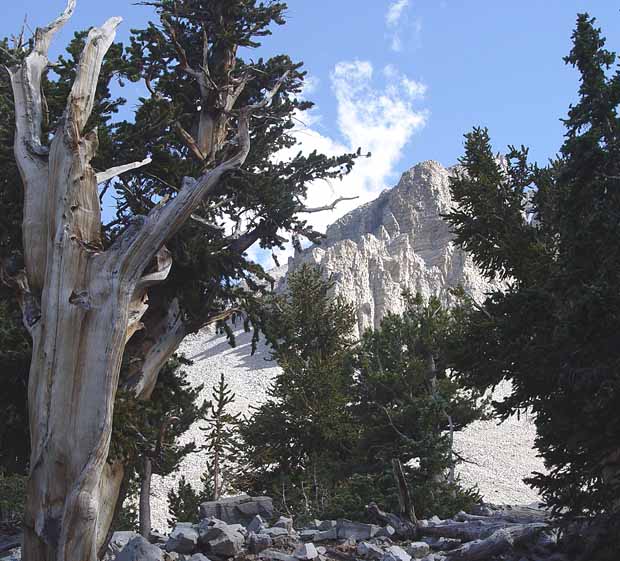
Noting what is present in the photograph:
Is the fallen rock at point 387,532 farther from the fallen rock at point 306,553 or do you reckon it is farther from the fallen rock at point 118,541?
the fallen rock at point 118,541

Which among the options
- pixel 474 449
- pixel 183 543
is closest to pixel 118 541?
pixel 183 543

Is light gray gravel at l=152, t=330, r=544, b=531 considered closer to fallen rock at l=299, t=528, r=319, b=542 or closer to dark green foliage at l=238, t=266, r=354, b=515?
dark green foliage at l=238, t=266, r=354, b=515

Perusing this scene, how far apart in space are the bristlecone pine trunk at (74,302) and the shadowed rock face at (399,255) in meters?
65.0

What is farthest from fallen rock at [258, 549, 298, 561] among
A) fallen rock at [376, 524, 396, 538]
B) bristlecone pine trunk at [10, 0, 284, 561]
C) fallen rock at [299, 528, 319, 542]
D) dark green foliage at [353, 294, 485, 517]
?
dark green foliage at [353, 294, 485, 517]

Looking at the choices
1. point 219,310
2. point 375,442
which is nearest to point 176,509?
point 375,442

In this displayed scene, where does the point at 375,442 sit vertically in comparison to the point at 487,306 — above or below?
below

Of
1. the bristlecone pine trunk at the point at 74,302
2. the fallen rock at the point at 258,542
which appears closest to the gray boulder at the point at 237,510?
the fallen rock at the point at 258,542

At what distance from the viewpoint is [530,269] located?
35.2 feet

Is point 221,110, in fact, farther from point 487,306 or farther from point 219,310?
point 487,306

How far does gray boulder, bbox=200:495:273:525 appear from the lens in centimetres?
1127

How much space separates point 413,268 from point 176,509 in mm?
75885

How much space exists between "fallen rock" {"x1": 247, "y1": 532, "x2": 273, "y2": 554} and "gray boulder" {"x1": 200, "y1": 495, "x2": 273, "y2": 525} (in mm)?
2940

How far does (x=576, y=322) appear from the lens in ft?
21.3

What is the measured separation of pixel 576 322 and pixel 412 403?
13138 millimetres
